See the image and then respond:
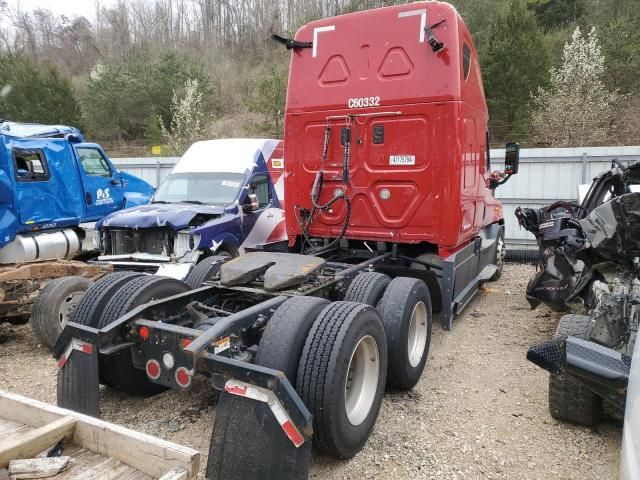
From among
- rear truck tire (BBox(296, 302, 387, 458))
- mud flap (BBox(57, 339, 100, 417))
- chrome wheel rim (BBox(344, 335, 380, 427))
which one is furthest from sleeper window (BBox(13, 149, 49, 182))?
chrome wheel rim (BBox(344, 335, 380, 427))

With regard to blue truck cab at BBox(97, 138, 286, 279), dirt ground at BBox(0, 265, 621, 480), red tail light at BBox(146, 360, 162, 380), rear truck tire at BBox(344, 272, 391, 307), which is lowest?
dirt ground at BBox(0, 265, 621, 480)

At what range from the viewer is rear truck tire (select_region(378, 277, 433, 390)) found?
400 centimetres

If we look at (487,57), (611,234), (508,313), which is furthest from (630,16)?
(611,234)

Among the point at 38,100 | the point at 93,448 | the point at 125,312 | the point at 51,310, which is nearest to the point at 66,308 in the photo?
the point at 51,310

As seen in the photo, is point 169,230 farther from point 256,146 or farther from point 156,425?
point 156,425

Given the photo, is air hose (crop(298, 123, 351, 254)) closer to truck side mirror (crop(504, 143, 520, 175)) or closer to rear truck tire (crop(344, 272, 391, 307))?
rear truck tire (crop(344, 272, 391, 307))

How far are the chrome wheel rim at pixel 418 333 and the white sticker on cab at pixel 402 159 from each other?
169cm

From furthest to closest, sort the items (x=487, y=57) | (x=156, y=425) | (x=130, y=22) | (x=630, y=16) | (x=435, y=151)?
(x=130, y=22)
(x=630, y=16)
(x=487, y=57)
(x=435, y=151)
(x=156, y=425)

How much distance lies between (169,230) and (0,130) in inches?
106

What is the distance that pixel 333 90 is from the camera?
5746 millimetres

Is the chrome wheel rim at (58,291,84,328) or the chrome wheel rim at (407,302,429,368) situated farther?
the chrome wheel rim at (58,291,84,328)

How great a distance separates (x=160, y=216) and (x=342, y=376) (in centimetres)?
439

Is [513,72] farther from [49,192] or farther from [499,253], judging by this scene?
[49,192]

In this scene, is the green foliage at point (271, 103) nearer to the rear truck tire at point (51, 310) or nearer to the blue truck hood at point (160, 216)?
the blue truck hood at point (160, 216)
